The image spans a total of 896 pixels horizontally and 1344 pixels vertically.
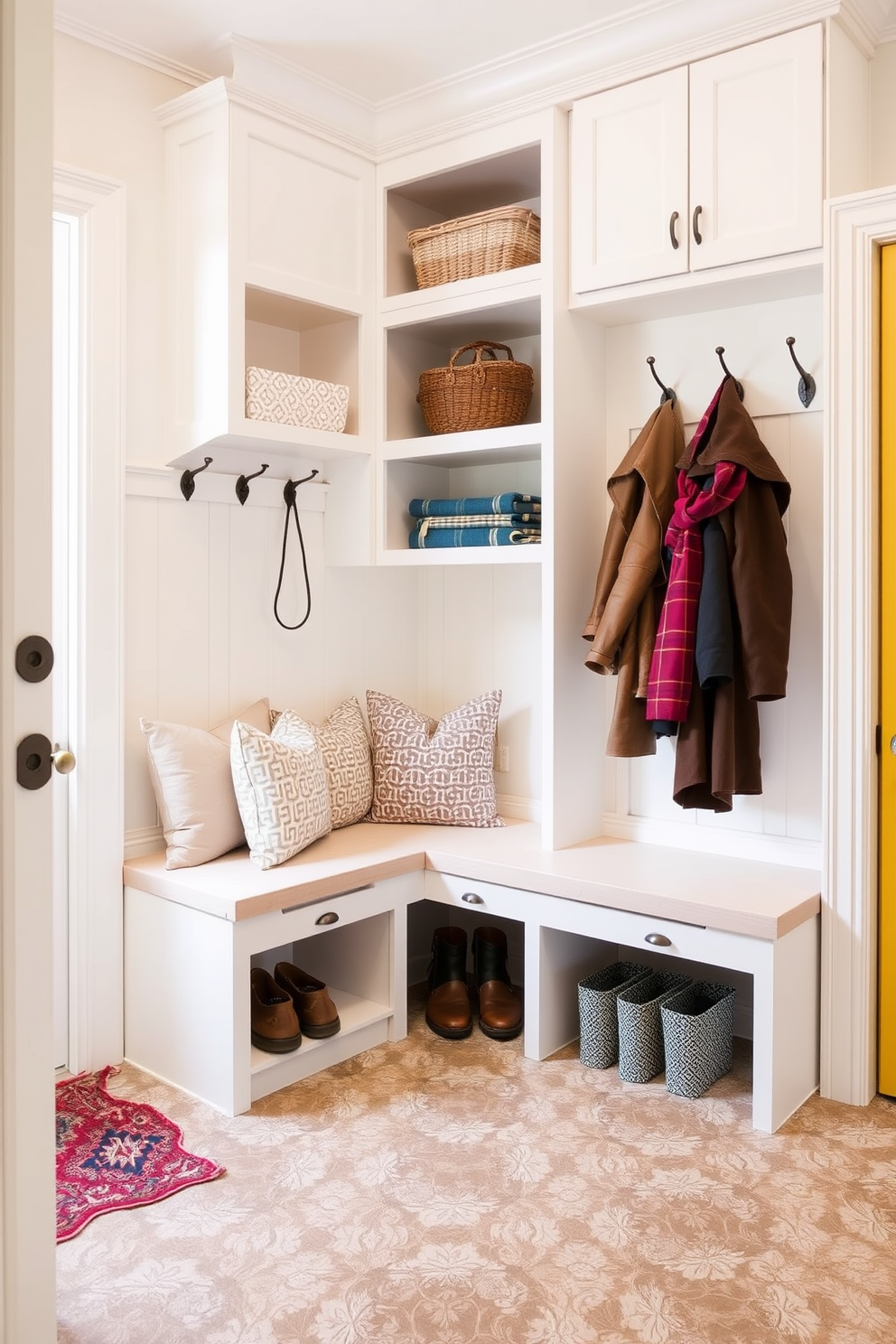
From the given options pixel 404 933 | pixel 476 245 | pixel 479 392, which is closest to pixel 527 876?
pixel 404 933

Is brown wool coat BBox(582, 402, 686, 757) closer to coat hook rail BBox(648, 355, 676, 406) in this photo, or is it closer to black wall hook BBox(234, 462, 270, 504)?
coat hook rail BBox(648, 355, 676, 406)

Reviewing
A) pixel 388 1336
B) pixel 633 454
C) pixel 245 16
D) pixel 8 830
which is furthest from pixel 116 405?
pixel 388 1336

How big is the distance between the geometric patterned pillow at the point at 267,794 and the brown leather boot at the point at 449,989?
23.9 inches

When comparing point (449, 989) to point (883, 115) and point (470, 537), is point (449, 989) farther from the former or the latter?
A: point (883, 115)

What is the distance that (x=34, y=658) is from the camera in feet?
5.12

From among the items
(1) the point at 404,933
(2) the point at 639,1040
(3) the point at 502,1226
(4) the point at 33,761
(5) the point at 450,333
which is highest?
(5) the point at 450,333

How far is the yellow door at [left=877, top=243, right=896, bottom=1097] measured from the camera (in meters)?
2.46

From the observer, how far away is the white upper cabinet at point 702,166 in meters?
2.45

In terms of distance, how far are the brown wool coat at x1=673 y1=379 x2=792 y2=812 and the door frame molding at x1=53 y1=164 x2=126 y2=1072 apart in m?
1.44

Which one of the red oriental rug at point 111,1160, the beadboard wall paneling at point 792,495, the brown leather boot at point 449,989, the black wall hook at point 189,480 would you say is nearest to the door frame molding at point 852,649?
the beadboard wall paneling at point 792,495

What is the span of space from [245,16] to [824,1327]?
3.01 meters

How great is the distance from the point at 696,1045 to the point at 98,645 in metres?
1.77

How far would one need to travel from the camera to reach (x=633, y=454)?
2809 millimetres

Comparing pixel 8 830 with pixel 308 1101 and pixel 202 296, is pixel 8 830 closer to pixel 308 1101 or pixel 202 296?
pixel 308 1101
